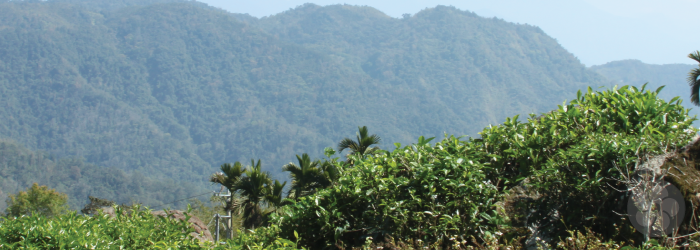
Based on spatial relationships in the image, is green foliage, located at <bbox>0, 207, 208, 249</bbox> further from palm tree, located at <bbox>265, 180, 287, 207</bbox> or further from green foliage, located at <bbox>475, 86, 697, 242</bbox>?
palm tree, located at <bbox>265, 180, 287, 207</bbox>

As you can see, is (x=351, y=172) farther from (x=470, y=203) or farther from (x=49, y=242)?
(x=49, y=242)

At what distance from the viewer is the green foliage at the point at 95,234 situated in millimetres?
4004

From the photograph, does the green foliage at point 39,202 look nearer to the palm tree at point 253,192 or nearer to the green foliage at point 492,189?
the palm tree at point 253,192

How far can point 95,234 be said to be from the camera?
162 inches

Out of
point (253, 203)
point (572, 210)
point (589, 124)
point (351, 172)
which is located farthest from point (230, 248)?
point (253, 203)

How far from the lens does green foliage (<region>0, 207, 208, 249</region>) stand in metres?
4.00

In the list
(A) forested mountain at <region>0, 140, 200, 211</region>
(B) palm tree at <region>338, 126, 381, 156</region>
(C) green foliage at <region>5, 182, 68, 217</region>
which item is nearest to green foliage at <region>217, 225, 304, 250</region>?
(B) palm tree at <region>338, 126, 381, 156</region>

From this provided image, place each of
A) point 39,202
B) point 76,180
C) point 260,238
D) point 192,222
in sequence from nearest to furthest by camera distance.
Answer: point 260,238 → point 192,222 → point 39,202 → point 76,180

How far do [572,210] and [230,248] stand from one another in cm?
268

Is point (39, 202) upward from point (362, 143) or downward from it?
upward

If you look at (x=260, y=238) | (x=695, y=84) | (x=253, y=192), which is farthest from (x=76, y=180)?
(x=260, y=238)

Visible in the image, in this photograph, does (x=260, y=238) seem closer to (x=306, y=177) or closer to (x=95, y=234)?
(x=95, y=234)

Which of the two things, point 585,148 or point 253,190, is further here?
Result: point 253,190

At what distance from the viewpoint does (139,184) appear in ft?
481
